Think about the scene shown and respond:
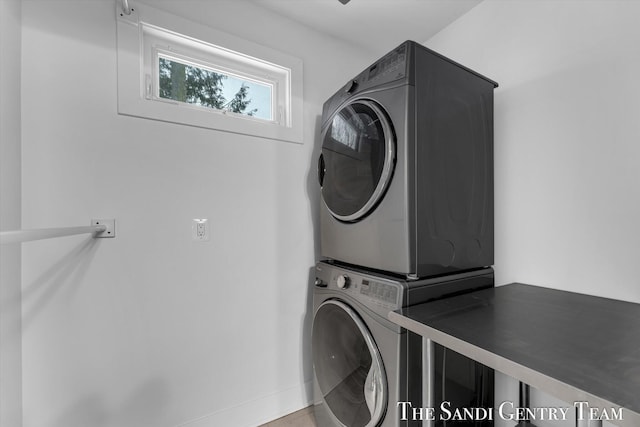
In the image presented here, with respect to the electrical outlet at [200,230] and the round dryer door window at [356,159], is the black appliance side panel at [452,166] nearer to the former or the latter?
the round dryer door window at [356,159]

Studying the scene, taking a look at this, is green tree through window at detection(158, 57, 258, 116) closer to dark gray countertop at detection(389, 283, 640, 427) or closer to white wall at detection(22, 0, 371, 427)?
white wall at detection(22, 0, 371, 427)

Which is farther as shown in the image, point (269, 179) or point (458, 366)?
point (269, 179)

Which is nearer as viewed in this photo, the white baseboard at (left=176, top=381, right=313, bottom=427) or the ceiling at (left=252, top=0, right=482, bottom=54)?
the white baseboard at (left=176, top=381, right=313, bottom=427)

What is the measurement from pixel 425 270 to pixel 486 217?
1.81 feet

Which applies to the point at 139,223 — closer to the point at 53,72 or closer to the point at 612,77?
the point at 53,72

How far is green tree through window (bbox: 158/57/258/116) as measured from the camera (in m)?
1.44

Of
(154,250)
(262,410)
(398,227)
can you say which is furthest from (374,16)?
(262,410)

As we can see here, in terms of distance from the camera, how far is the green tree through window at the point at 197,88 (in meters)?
1.44

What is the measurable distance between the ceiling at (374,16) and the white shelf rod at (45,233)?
58.6 inches

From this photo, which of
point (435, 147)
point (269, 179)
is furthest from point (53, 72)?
point (435, 147)

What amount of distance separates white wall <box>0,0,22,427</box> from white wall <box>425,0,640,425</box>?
2.18m

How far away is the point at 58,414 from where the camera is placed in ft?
3.79

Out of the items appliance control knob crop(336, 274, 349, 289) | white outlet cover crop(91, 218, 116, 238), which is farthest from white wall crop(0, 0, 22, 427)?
appliance control knob crop(336, 274, 349, 289)

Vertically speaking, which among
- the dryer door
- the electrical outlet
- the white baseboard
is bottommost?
the white baseboard
